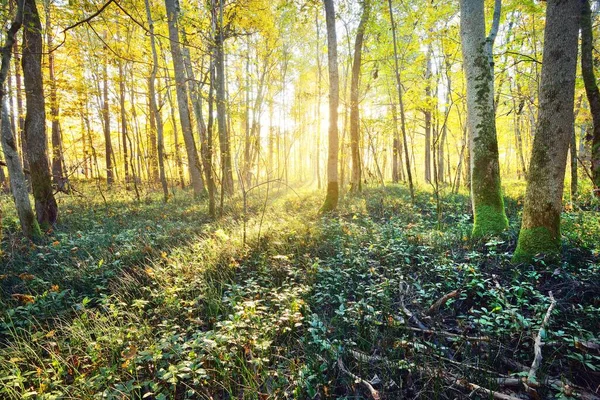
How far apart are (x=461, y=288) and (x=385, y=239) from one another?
1877 millimetres

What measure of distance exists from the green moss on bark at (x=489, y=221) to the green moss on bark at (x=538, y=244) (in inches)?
38.6

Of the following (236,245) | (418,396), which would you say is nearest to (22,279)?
(236,245)

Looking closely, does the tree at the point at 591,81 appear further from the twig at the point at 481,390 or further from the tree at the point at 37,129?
the tree at the point at 37,129

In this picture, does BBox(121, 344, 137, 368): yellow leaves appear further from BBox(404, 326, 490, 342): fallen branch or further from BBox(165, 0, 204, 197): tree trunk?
BBox(165, 0, 204, 197): tree trunk

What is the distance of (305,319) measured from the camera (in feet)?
9.59

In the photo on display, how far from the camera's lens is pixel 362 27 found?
31.9ft

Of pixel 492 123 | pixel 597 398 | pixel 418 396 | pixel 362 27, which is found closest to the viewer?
pixel 597 398

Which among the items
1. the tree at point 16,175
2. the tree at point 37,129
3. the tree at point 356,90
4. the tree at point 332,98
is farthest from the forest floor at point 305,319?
the tree at point 356,90

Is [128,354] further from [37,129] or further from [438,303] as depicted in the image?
[37,129]

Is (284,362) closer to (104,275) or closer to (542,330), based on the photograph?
(542,330)

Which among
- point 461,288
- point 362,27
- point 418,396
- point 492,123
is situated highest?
point 362,27

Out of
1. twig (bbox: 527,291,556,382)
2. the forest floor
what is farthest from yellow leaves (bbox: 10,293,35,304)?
twig (bbox: 527,291,556,382)

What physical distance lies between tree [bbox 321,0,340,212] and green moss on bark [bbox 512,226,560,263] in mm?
4846

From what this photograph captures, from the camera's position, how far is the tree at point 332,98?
745 centimetres
